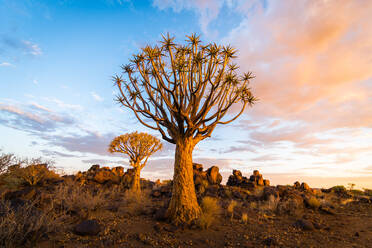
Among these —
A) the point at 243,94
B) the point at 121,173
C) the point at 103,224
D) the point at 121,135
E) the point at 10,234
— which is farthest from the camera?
the point at 121,173

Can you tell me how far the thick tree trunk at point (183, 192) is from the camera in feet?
28.0

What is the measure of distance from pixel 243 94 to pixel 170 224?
6.43m

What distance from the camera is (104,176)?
21359 mm

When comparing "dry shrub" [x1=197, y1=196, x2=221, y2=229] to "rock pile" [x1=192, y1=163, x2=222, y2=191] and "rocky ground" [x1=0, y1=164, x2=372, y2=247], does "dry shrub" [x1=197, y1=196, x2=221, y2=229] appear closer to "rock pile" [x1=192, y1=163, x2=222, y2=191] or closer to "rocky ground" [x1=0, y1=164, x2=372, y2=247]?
"rocky ground" [x1=0, y1=164, x2=372, y2=247]

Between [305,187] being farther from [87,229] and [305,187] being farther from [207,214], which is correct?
[87,229]

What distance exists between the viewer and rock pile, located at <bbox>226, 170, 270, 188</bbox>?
19109mm

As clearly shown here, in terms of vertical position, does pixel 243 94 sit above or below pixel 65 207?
above

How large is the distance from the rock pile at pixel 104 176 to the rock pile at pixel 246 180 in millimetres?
9656

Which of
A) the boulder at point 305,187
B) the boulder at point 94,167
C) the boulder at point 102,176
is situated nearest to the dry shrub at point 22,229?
the boulder at point 102,176

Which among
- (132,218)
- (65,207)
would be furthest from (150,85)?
(65,207)

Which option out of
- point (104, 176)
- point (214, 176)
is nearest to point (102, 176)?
point (104, 176)

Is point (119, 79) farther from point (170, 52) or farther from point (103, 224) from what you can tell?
point (103, 224)

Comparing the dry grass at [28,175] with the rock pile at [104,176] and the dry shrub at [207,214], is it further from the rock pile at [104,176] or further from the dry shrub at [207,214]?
the dry shrub at [207,214]

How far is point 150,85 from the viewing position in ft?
31.6
